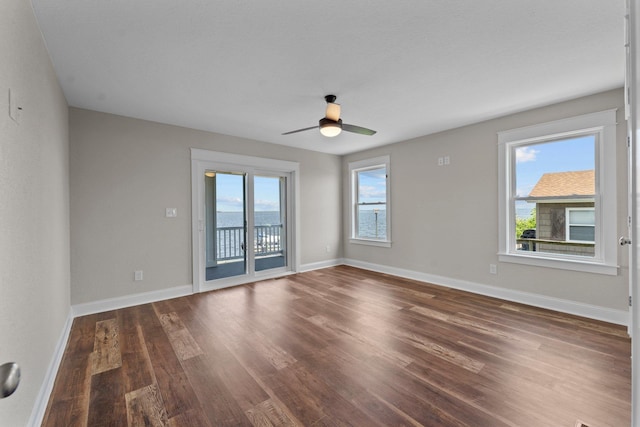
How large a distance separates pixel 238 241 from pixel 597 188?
4893mm

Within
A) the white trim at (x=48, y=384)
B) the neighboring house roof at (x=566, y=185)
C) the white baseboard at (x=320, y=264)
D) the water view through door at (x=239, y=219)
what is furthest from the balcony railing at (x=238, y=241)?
the neighboring house roof at (x=566, y=185)

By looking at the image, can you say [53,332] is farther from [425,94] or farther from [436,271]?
[436,271]

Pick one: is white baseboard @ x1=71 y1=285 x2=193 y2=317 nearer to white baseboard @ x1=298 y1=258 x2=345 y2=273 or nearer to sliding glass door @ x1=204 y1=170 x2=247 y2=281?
sliding glass door @ x1=204 y1=170 x2=247 y2=281

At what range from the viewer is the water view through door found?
4.56 m

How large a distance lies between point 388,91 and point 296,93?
0.98 metres

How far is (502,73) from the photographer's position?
8.55ft

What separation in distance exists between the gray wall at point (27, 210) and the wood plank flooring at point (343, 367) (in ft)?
1.51

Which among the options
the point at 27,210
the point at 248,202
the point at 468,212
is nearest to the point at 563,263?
the point at 468,212

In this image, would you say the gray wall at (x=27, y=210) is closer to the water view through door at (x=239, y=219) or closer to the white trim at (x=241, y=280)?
the white trim at (x=241, y=280)

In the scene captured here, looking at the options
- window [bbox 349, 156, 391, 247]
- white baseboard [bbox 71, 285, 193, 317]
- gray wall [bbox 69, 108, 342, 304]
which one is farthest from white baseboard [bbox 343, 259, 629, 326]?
gray wall [bbox 69, 108, 342, 304]

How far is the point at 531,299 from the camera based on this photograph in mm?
3582

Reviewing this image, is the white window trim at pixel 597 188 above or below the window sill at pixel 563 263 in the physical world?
above

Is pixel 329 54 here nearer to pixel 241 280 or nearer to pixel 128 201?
pixel 128 201

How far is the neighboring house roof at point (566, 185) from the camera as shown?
321cm
